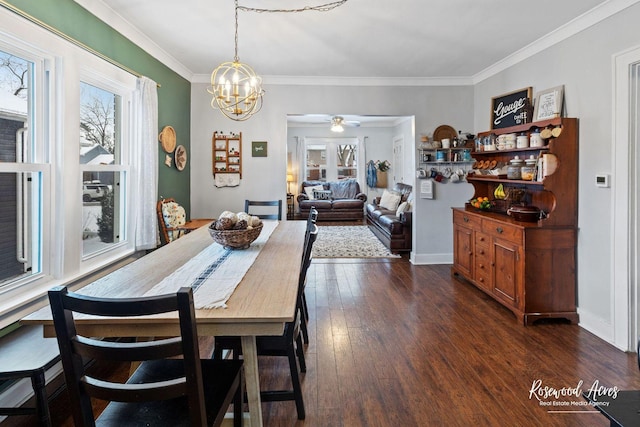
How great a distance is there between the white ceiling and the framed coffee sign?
1.44ft

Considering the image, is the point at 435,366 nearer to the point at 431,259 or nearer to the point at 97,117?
the point at 431,259

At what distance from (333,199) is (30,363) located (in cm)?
839

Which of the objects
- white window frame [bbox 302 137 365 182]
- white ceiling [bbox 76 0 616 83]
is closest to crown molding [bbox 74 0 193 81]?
white ceiling [bbox 76 0 616 83]

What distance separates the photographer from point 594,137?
2908mm

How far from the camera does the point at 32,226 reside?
89.9 inches

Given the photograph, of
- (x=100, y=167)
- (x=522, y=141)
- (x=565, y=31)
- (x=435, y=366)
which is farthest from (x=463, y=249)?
(x=100, y=167)

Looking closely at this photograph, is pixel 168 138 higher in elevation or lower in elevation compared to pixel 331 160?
lower

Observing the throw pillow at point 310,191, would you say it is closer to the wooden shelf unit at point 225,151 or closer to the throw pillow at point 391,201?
the throw pillow at point 391,201

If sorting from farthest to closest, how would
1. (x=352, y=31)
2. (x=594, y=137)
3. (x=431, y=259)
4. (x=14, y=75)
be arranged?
(x=431, y=259), (x=352, y=31), (x=594, y=137), (x=14, y=75)

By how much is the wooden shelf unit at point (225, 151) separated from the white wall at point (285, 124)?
67 mm

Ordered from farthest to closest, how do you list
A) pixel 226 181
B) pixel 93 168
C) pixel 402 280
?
pixel 226 181, pixel 402 280, pixel 93 168

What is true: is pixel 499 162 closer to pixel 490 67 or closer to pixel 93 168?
pixel 490 67

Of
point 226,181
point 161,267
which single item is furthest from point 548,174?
point 226,181

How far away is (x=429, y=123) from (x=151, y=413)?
15.4ft
